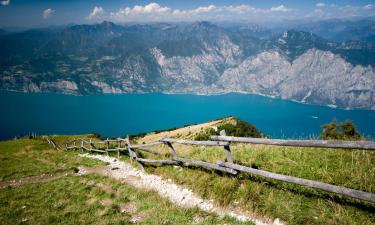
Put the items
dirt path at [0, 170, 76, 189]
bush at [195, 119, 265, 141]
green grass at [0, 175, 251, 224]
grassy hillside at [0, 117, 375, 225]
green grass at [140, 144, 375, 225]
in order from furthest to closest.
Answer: bush at [195, 119, 265, 141] < dirt path at [0, 170, 76, 189] < green grass at [0, 175, 251, 224] < grassy hillside at [0, 117, 375, 225] < green grass at [140, 144, 375, 225]

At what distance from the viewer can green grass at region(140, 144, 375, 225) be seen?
720 cm

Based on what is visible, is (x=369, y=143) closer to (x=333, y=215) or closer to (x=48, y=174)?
(x=333, y=215)

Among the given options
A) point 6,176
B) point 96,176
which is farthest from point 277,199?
point 6,176

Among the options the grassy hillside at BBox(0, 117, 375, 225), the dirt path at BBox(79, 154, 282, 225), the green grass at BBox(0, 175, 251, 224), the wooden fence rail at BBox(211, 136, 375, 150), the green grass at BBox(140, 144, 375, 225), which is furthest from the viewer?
the green grass at BBox(0, 175, 251, 224)

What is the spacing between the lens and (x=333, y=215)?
6.95m

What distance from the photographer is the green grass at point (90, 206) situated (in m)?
9.05

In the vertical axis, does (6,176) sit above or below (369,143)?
below

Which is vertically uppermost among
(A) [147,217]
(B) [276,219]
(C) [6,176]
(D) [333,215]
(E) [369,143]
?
(E) [369,143]

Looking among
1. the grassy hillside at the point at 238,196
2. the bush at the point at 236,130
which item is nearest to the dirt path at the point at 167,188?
the grassy hillside at the point at 238,196

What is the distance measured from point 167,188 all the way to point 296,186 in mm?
5343

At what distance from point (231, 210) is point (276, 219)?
5.07 feet

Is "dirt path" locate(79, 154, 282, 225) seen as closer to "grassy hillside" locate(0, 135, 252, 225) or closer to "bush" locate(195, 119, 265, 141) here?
"grassy hillside" locate(0, 135, 252, 225)

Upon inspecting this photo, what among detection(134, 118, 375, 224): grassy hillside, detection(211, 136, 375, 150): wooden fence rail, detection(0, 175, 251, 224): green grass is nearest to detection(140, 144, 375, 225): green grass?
detection(134, 118, 375, 224): grassy hillside

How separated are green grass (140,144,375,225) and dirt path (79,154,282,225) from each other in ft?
0.81
